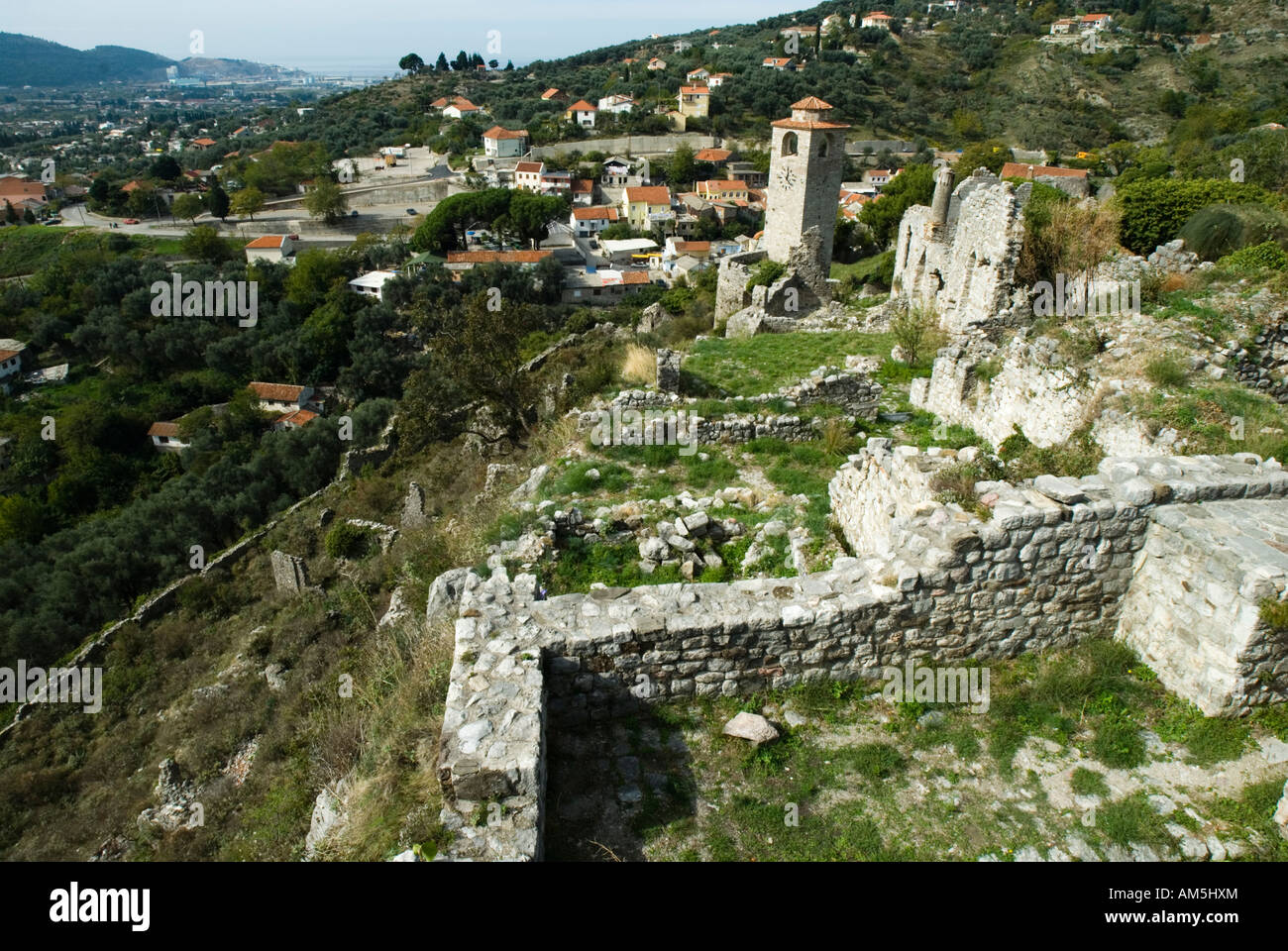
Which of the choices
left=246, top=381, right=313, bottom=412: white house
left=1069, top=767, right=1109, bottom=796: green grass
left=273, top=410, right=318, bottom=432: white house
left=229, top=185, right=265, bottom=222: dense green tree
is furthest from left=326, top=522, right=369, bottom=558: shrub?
left=229, top=185, right=265, bottom=222: dense green tree

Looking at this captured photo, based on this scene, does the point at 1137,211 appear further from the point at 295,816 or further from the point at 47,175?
the point at 47,175

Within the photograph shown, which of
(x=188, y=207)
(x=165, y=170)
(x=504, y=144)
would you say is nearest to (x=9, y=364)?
(x=188, y=207)

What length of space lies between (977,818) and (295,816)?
5.28 m

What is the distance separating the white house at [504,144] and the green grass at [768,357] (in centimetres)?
7547

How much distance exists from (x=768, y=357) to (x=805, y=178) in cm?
1327

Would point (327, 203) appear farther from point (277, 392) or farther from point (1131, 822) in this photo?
point (1131, 822)

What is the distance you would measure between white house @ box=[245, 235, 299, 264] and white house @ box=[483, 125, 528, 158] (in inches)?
1190

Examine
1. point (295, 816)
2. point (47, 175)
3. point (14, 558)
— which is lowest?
point (14, 558)

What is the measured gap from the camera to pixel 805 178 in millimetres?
25406

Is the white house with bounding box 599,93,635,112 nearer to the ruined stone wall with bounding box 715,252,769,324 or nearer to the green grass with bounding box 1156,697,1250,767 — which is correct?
the ruined stone wall with bounding box 715,252,769,324

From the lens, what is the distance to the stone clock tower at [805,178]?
83.5 feet

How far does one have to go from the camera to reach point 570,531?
25.2ft

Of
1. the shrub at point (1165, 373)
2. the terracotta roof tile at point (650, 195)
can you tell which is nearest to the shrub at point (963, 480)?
the shrub at point (1165, 373)
